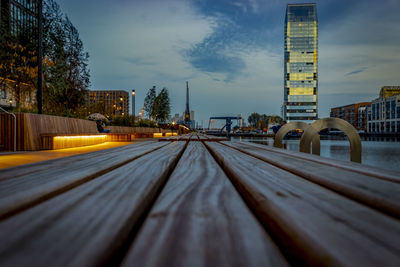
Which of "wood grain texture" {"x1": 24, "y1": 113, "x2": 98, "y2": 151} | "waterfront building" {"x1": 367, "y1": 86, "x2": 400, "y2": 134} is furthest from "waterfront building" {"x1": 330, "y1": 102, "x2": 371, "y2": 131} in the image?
"wood grain texture" {"x1": 24, "y1": 113, "x2": 98, "y2": 151}

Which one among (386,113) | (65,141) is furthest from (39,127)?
(386,113)

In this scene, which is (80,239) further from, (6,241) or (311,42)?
(311,42)

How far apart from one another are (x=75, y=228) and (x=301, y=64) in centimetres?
9978

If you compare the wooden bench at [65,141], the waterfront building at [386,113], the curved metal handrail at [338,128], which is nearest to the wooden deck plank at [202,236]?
the curved metal handrail at [338,128]

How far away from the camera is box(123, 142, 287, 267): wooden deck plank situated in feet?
1.01

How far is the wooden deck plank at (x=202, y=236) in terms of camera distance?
1.01 feet

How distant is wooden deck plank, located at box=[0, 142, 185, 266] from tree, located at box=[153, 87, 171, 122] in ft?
114

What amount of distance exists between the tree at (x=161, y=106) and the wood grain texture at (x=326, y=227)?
35.0 meters

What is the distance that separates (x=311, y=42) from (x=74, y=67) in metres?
97.2

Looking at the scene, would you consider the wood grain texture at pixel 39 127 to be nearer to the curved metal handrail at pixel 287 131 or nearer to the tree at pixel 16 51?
the curved metal handrail at pixel 287 131

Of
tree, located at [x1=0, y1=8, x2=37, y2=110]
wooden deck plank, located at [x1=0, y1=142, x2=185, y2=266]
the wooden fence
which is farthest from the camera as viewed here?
tree, located at [x1=0, y1=8, x2=37, y2=110]

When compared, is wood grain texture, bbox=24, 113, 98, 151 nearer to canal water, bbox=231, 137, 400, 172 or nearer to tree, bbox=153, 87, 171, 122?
canal water, bbox=231, 137, 400, 172

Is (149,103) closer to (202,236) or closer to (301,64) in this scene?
(202,236)

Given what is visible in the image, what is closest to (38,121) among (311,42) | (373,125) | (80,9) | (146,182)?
(146,182)
